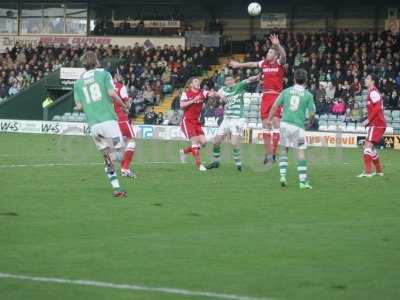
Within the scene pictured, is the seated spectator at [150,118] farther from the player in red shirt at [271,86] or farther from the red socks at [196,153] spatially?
the red socks at [196,153]

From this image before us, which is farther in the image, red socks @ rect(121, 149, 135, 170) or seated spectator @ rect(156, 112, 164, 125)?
seated spectator @ rect(156, 112, 164, 125)

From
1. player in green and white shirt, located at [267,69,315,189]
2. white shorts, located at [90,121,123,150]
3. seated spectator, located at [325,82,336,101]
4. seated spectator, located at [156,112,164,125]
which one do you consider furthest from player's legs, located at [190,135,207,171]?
seated spectator, located at [156,112,164,125]

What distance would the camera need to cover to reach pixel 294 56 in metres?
43.2

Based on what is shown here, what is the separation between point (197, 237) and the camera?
449 inches

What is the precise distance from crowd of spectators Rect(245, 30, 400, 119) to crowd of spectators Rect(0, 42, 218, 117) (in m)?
3.09

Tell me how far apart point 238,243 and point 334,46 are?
33503 mm

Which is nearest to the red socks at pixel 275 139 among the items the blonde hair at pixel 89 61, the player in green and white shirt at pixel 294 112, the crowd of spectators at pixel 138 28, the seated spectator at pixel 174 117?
the player in green and white shirt at pixel 294 112

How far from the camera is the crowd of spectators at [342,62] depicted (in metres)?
38.7

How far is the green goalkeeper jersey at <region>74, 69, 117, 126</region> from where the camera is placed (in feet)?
52.4

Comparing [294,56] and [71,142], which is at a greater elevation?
[294,56]

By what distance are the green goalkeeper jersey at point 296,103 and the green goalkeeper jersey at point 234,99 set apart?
428 cm

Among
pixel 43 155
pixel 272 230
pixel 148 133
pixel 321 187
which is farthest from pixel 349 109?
pixel 272 230

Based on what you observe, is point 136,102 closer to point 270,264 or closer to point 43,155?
point 43,155

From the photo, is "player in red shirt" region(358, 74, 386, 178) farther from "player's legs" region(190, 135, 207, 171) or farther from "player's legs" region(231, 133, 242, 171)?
"player's legs" region(190, 135, 207, 171)
